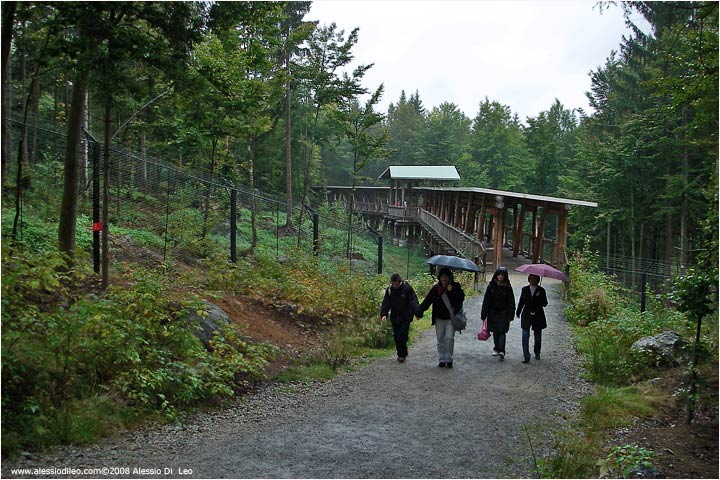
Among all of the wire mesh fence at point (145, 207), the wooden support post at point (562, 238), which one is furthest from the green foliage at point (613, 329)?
the wire mesh fence at point (145, 207)

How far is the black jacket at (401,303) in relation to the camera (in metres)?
9.20

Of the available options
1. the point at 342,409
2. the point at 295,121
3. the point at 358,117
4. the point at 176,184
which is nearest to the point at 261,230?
the point at 176,184

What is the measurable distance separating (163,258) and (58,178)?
5.39m

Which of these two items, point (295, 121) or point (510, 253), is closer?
point (510, 253)

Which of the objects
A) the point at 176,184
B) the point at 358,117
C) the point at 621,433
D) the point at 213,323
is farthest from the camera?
the point at 358,117

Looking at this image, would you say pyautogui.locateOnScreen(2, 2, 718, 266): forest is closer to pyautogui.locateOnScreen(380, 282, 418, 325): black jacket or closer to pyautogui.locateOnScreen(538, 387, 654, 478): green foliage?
pyautogui.locateOnScreen(538, 387, 654, 478): green foliage

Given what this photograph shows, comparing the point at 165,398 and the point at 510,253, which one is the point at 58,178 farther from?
the point at 510,253

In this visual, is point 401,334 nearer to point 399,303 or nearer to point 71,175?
point 399,303

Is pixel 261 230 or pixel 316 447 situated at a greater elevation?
pixel 261 230

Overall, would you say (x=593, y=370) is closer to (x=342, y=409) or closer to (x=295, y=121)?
(x=342, y=409)

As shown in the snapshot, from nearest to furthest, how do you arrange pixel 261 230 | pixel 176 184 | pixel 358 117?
pixel 176 184
pixel 261 230
pixel 358 117

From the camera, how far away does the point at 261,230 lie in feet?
73.5

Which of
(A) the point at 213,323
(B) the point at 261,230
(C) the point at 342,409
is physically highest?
(B) the point at 261,230

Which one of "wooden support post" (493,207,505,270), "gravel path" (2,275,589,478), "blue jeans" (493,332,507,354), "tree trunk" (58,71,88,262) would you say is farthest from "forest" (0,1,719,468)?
"wooden support post" (493,207,505,270)
